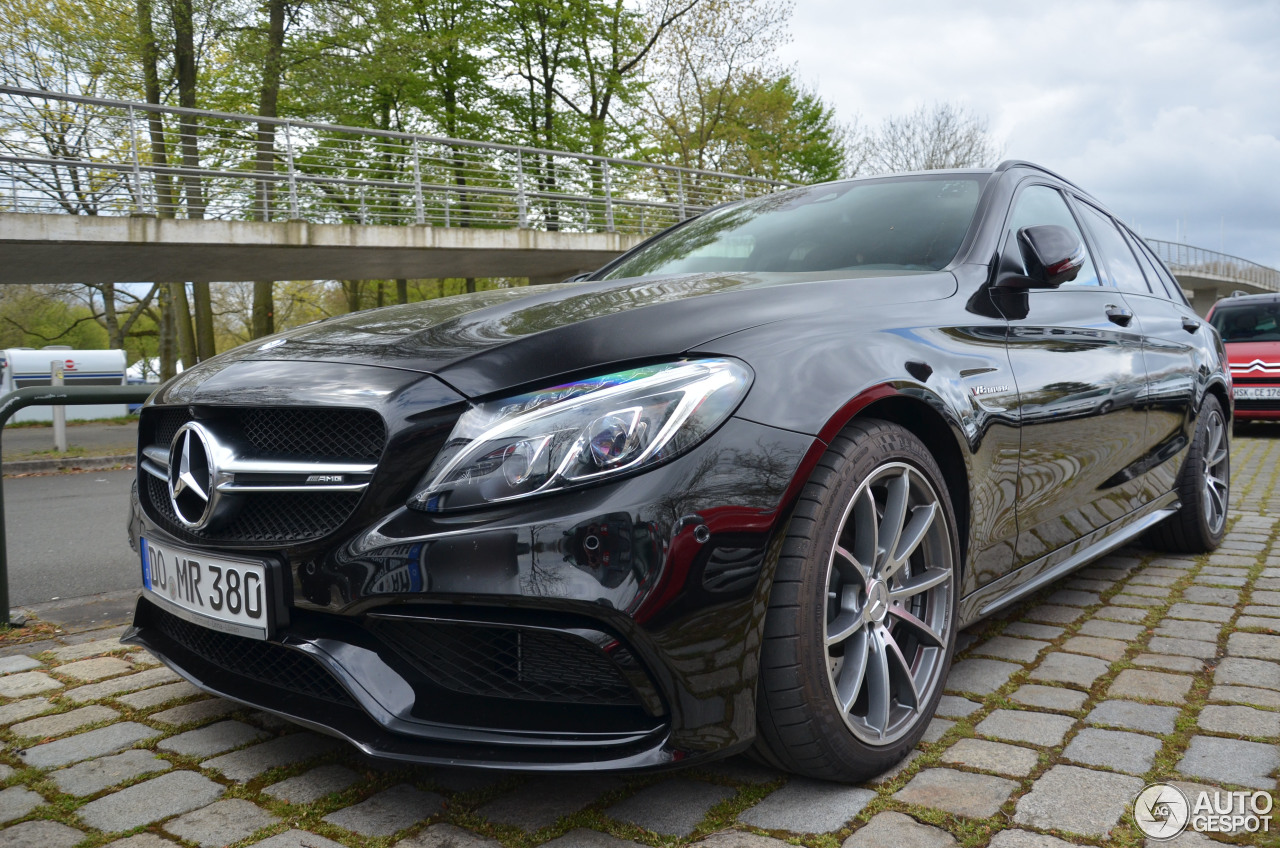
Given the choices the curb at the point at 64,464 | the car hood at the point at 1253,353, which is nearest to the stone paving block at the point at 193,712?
the curb at the point at 64,464

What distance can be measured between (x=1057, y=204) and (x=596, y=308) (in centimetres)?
226

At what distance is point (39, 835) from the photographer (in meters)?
1.96

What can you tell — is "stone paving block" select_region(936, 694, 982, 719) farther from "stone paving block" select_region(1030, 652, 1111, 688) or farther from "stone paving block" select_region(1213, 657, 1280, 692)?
"stone paving block" select_region(1213, 657, 1280, 692)

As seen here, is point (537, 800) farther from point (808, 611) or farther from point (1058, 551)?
point (1058, 551)

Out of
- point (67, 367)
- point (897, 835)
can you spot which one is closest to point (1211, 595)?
point (897, 835)

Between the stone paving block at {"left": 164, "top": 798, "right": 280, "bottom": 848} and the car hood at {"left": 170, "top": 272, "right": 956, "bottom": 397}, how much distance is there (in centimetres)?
97

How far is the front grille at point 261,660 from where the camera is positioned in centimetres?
197

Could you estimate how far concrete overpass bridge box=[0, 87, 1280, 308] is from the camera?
15.1 metres

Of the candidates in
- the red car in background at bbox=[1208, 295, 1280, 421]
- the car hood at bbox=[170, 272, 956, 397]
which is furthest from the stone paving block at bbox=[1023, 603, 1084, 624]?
the red car in background at bbox=[1208, 295, 1280, 421]

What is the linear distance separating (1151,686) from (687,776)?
56.9 inches

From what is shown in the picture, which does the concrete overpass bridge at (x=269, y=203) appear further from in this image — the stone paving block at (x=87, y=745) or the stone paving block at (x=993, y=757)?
the stone paving block at (x=993, y=757)

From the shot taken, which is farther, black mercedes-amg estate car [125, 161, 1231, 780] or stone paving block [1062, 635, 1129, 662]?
stone paving block [1062, 635, 1129, 662]

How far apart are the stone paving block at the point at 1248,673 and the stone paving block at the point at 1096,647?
0.90 feet

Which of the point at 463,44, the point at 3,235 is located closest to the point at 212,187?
the point at 3,235
